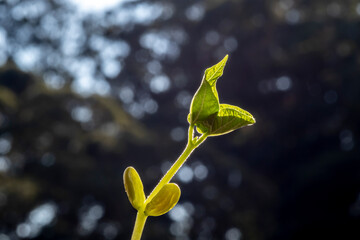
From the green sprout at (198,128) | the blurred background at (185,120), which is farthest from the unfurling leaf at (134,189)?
the blurred background at (185,120)

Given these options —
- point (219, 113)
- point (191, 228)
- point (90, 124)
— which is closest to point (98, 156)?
point (90, 124)

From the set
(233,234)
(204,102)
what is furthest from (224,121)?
(233,234)

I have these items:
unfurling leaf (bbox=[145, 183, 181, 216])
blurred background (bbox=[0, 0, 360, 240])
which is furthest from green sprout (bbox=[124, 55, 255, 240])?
blurred background (bbox=[0, 0, 360, 240])

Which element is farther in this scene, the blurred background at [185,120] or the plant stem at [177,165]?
the blurred background at [185,120]

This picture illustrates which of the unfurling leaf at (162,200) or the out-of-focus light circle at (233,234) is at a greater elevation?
the unfurling leaf at (162,200)

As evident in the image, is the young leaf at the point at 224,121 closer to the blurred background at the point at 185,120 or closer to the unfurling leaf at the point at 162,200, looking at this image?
the unfurling leaf at the point at 162,200

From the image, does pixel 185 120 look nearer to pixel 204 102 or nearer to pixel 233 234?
pixel 233 234
